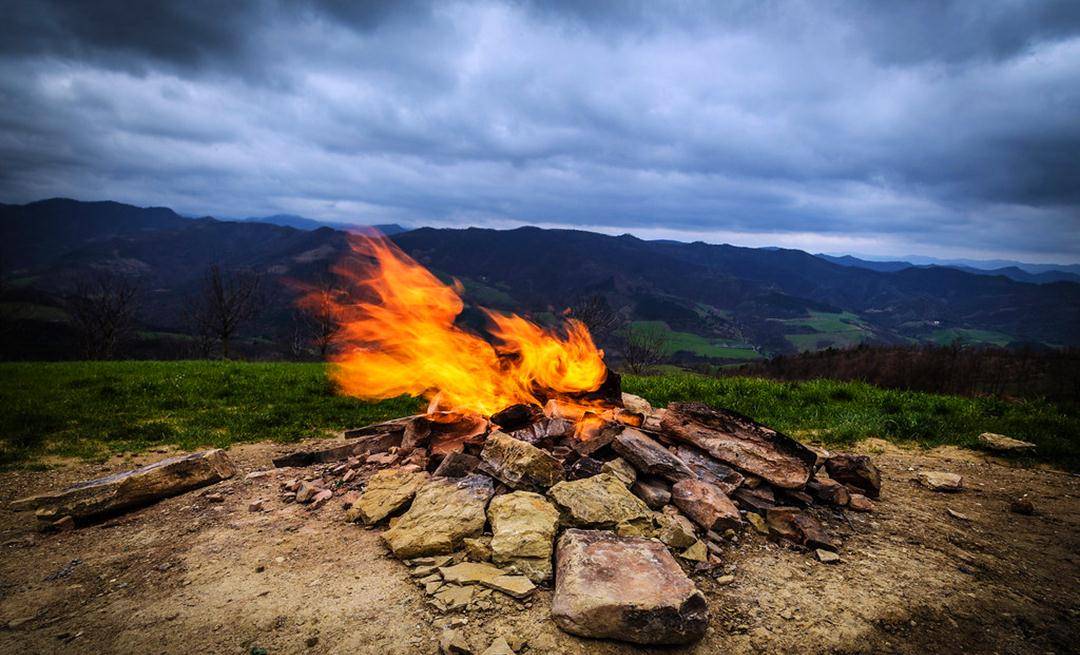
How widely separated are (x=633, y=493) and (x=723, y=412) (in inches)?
101

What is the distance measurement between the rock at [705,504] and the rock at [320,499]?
5478 mm

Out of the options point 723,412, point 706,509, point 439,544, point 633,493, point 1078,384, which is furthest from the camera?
point 1078,384

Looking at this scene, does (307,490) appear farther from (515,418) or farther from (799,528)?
(799,528)

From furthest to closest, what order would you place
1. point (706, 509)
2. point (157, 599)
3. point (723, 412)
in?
point (723, 412)
point (706, 509)
point (157, 599)

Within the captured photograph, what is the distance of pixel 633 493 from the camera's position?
7137mm

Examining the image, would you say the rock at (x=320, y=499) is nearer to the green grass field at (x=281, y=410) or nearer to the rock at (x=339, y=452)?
the rock at (x=339, y=452)

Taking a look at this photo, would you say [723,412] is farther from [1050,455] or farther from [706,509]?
[1050,455]

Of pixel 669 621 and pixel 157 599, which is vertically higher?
pixel 669 621

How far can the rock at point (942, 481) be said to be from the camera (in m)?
8.23

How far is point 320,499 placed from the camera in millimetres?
7438

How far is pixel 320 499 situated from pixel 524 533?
12.0 ft

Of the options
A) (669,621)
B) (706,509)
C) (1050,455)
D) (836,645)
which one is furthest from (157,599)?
(1050,455)

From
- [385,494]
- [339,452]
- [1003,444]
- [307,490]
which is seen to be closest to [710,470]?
[385,494]

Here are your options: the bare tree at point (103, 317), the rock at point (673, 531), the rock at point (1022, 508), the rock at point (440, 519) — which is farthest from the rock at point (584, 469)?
the bare tree at point (103, 317)
